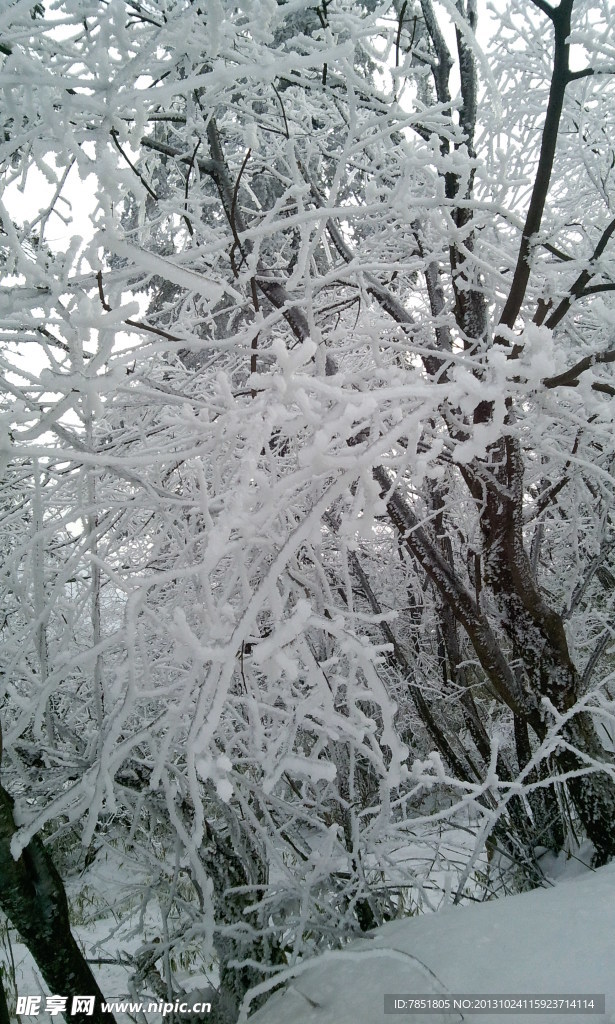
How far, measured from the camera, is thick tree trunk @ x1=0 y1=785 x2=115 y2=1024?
1839 mm

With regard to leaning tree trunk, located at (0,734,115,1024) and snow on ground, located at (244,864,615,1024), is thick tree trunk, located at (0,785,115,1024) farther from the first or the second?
snow on ground, located at (244,864,615,1024)

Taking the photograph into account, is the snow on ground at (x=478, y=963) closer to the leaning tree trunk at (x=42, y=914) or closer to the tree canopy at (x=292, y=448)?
the tree canopy at (x=292, y=448)

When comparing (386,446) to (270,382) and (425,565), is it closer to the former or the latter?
(270,382)

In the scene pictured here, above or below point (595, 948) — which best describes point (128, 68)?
above

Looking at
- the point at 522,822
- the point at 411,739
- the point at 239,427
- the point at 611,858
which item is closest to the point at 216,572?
the point at 239,427

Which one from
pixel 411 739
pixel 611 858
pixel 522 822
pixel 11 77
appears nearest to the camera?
pixel 11 77

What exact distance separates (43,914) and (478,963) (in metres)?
1.32

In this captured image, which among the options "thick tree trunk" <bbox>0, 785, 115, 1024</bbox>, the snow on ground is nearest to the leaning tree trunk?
"thick tree trunk" <bbox>0, 785, 115, 1024</bbox>

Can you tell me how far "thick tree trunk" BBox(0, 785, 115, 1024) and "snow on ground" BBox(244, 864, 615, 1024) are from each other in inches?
23.5

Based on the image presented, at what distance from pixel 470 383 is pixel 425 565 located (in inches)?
78.8

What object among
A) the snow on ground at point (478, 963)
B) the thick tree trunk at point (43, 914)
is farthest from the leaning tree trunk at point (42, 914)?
the snow on ground at point (478, 963)

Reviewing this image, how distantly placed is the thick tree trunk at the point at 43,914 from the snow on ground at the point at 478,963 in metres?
0.60

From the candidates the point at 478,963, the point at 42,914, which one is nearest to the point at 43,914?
the point at 42,914

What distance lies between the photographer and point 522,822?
304 cm
